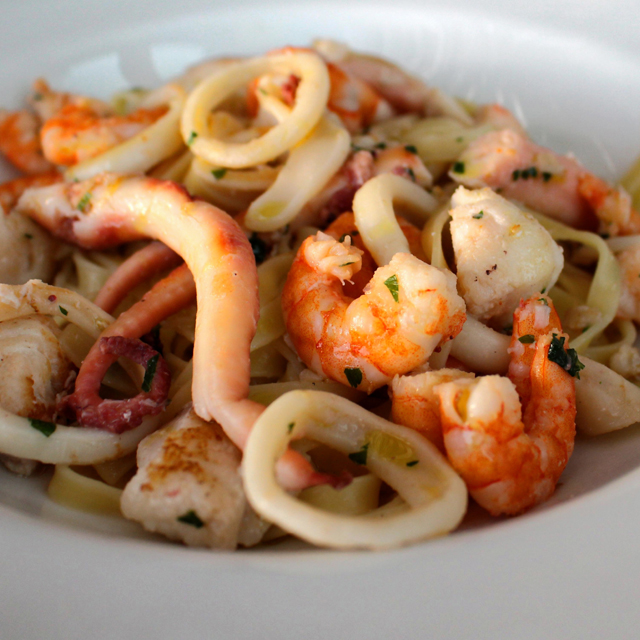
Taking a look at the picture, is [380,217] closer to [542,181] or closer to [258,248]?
[258,248]

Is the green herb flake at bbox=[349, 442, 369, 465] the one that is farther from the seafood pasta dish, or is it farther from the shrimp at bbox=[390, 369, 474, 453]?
the shrimp at bbox=[390, 369, 474, 453]

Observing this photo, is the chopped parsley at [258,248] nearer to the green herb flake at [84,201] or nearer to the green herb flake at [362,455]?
the green herb flake at [84,201]

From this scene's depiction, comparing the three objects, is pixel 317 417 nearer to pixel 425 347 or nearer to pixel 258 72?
pixel 425 347

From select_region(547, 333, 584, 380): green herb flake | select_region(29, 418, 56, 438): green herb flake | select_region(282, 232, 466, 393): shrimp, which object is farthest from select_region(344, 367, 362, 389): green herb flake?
select_region(29, 418, 56, 438): green herb flake

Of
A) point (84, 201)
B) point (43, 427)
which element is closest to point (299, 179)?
point (84, 201)

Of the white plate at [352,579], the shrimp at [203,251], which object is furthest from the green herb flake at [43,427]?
the shrimp at [203,251]

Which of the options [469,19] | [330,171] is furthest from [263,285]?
[469,19]
